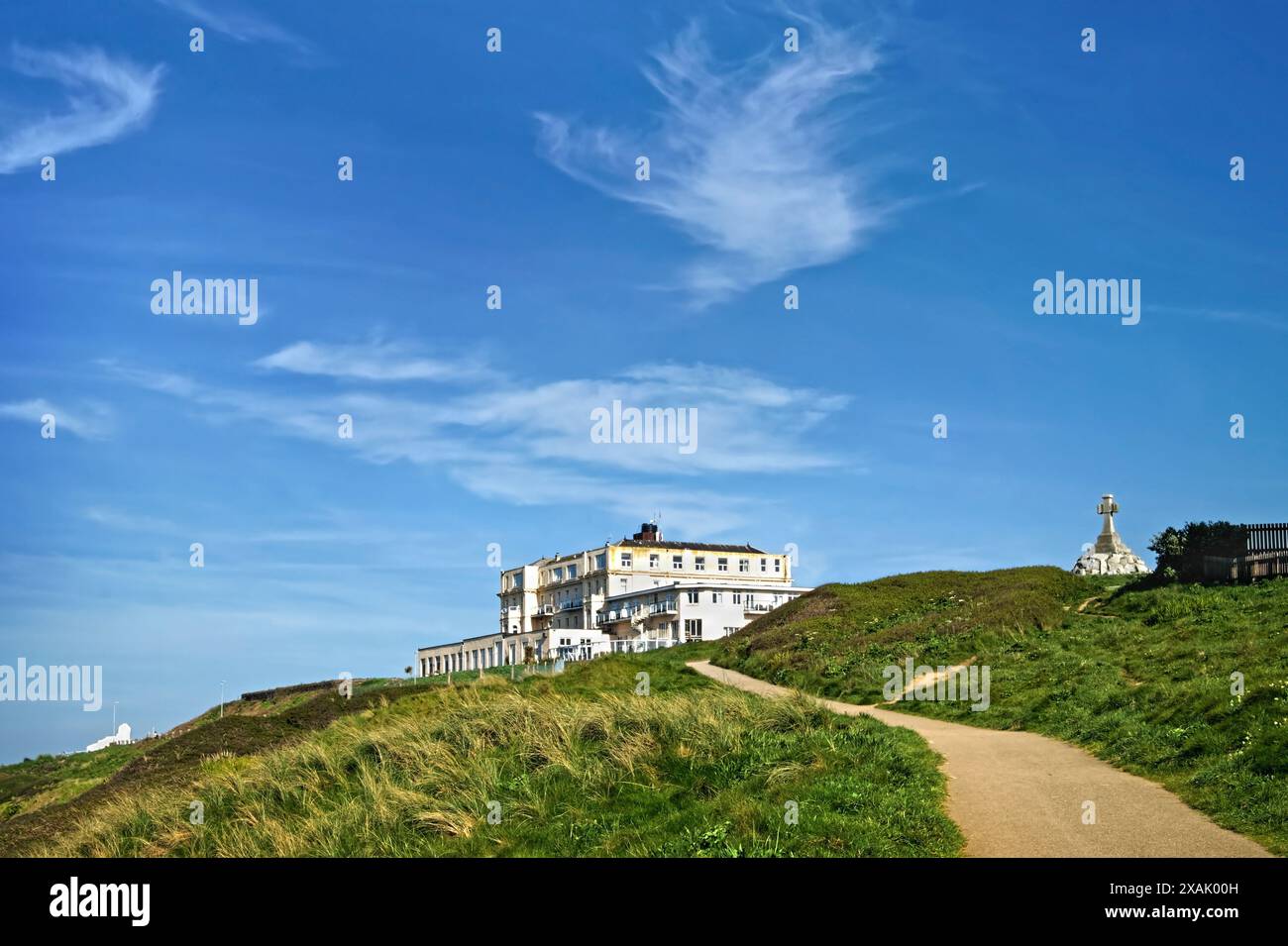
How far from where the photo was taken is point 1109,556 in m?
57.2

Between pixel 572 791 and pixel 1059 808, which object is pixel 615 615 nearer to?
pixel 572 791

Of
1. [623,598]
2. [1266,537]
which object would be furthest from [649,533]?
[1266,537]

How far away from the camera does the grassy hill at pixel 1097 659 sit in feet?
56.3

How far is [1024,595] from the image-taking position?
4031cm

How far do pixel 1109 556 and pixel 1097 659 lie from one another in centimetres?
3071

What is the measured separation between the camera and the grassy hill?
1716 cm

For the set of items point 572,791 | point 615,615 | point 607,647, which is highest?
point 615,615

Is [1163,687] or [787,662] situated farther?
[787,662]

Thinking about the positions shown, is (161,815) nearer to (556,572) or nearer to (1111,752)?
(1111,752)

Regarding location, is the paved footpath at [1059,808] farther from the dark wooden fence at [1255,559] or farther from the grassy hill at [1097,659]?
the dark wooden fence at [1255,559]

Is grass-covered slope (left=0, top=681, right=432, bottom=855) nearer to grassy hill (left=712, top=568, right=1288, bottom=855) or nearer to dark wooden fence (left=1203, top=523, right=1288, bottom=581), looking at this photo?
grassy hill (left=712, top=568, right=1288, bottom=855)

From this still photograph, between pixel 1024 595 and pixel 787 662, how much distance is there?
28.2 feet
